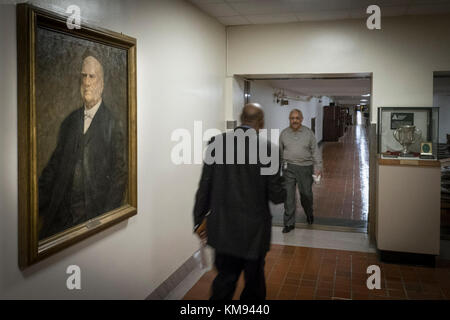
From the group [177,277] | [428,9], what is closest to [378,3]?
[428,9]

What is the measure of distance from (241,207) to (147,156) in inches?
41.9

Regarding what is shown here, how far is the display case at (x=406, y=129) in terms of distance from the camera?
501cm

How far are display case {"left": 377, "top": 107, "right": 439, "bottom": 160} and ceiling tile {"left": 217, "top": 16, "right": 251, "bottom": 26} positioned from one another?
1951mm

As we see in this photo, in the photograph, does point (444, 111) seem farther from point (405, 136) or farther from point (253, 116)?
point (253, 116)

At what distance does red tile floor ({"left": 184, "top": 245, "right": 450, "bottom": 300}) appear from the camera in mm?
3910

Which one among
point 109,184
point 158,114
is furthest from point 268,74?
point 109,184

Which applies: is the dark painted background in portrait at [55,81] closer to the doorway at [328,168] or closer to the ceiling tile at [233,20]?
the ceiling tile at [233,20]

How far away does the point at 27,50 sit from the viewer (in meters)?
2.13

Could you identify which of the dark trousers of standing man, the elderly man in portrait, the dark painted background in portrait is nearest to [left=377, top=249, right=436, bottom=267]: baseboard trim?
the dark trousers of standing man

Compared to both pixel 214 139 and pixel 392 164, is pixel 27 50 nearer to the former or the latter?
pixel 214 139

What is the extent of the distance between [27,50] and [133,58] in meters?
1.09

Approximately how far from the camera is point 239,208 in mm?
2859

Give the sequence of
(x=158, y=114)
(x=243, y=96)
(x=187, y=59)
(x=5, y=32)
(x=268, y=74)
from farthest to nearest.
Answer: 1. (x=243, y=96)
2. (x=268, y=74)
3. (x=187, y=59)
4. (x=158, y=114)
5. (x=5, y=32)

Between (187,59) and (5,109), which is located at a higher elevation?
(187,59)
